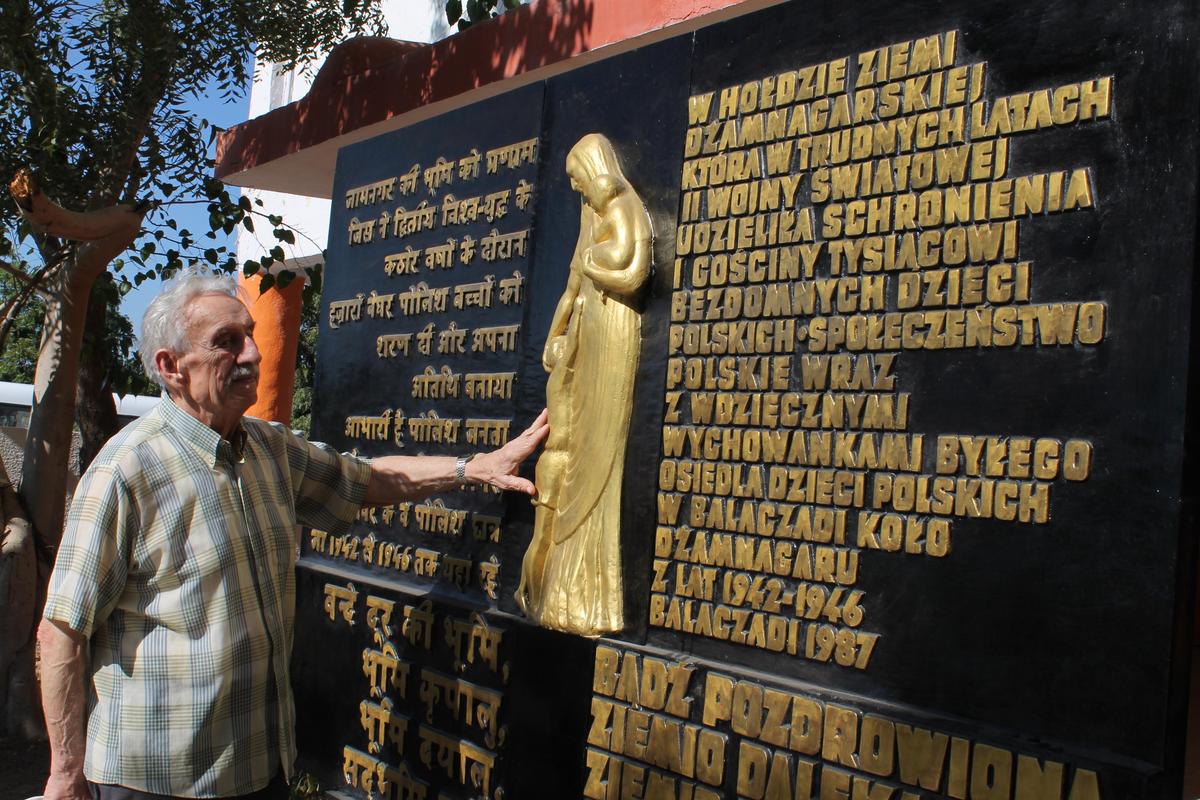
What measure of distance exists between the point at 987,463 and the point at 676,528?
3.23 ft

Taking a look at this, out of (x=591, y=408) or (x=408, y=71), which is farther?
(x=408, y=71)

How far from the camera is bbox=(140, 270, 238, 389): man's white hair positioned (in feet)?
9.73

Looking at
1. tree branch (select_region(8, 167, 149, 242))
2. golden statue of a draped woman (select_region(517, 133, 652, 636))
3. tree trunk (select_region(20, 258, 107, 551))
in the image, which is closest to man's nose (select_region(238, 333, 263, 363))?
golden statue of a draped woman (select_region(517, 133, 652, 636))

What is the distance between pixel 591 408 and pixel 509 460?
0.37 m

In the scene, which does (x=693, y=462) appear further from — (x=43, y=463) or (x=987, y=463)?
(x=43, y=463)

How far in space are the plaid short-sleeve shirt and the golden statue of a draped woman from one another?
2.98 ft

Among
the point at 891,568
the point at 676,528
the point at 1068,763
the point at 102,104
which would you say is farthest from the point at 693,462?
the point at 102,104

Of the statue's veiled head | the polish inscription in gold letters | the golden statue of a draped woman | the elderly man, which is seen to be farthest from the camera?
the statue's veiled head

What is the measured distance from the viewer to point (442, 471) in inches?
147

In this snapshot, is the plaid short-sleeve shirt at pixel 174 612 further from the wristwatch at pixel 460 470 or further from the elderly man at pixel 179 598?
the wristwatch at pixel 460 470

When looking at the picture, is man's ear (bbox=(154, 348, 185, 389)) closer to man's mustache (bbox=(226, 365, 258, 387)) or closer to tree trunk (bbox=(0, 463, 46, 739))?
man's mustache (bbox=(226, 365, 258, 387))

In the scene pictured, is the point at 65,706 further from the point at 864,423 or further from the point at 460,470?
the point at 864,423

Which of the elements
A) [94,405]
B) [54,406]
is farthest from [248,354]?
[94,405]

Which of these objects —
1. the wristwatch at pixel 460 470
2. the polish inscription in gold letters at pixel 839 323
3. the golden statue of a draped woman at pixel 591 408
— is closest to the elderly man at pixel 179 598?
the wristwatch at pixel 460 470
